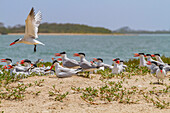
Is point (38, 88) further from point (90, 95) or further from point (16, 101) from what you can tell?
point (90, 95)

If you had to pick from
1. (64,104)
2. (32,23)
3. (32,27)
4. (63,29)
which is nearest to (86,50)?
(32,27)

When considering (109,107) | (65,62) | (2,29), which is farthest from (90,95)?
(2,29)

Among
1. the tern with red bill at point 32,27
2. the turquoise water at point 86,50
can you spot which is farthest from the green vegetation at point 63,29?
the tern with red bill at point 32,27

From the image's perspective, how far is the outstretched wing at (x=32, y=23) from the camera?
9.16 m

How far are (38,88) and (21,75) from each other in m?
2.03

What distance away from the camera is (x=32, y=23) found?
9.45 m

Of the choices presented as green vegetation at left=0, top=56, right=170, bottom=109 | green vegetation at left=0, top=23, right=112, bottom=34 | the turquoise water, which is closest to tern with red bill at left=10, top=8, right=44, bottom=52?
green vegetation at left=0, top=56, right=170, bottom=109

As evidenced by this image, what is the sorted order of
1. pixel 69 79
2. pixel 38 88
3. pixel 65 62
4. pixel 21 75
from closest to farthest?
1. pixel 38 88
2. pixel 69 79
3. pixel 21 75
4. pixel 65 62

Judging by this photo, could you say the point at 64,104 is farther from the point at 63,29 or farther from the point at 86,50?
the point at 63,29

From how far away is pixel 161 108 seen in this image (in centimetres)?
567

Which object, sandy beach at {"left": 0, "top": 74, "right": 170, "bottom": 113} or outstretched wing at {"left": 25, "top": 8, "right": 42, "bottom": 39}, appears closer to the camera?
sandy beach at {"left": 0, "top": 74, "right": 170, "bottom": 113}

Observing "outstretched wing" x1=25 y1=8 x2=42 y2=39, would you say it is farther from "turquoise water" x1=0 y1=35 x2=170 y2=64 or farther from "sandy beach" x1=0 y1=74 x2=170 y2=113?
"turquoise water" x1=0 y1=35 x2=170 y2=64

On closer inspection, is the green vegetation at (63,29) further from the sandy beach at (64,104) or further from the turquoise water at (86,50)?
the sandy beach at (64,104)

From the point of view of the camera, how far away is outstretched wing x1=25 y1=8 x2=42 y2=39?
9.16 metres
